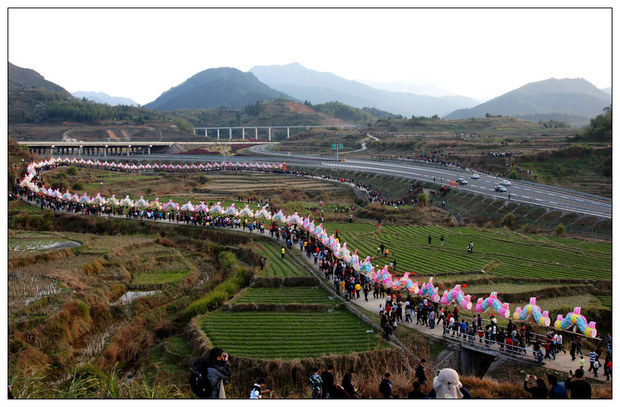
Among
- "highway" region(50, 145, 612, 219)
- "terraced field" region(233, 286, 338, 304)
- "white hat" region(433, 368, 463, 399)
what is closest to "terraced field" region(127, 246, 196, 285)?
"terraced field" region(233, 286, 338, 304)

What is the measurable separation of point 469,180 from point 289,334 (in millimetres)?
Answer: 48721

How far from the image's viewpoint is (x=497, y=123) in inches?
5433

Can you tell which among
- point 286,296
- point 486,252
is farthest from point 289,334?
point 486,252

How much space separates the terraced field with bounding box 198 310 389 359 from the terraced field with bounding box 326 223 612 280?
8.94 m

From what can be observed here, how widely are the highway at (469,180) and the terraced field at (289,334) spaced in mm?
29406

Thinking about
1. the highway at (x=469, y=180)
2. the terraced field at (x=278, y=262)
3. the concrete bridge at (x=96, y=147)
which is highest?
the concrete bridge at (x=96, y=147)

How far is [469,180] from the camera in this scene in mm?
63375

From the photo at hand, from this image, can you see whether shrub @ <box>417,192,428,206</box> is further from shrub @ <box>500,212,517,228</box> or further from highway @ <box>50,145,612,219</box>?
shrub @ <box>500,212,517,228</box>

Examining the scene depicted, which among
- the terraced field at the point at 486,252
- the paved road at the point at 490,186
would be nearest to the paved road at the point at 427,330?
the terraced field at the point at 486,252

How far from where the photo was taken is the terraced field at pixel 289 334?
62.5 ft

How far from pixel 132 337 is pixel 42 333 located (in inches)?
151

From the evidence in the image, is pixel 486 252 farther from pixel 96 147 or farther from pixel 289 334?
pixel 96 147

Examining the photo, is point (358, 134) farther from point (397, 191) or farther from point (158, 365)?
point (158, 365)

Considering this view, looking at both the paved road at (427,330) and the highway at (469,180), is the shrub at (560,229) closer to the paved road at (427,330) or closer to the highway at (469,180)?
the highway at (469,180)
